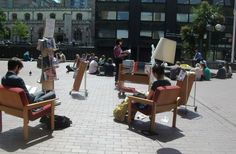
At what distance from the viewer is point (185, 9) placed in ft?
214

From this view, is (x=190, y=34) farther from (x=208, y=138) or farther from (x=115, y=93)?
(x=208, y=138)

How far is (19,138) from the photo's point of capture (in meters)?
7.09

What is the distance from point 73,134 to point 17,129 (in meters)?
1.15

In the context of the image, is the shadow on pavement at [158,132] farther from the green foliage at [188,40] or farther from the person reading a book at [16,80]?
the green foliage at [188,40]

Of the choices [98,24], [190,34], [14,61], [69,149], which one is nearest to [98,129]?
[69,149]

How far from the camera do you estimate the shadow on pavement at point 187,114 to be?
987cm

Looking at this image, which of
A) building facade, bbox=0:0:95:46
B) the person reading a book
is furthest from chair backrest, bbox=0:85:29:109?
building facade, bbox=0:0:95:46

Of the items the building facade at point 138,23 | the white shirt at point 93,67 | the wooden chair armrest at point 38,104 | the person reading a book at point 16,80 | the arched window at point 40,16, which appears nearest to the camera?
the wooden chair armrest at point 38,104

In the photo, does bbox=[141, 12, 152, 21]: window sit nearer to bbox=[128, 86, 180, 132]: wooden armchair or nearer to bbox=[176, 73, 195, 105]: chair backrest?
bbox=[176, 73, 195, 105]: chair backrest

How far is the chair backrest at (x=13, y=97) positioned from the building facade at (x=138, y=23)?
5616cm

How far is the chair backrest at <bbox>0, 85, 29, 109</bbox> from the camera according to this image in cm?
679

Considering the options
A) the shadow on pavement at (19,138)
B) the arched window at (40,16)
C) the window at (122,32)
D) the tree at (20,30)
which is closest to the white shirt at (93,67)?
the shadow on pavement at (19,138)

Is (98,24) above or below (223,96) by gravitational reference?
above

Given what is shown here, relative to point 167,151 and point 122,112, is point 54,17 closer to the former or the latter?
point 122,112
